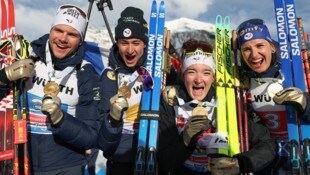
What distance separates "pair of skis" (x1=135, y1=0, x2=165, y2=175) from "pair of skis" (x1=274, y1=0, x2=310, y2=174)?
1586 millimetres

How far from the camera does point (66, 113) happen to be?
3.23 metres

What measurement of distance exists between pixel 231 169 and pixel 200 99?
2.72ft

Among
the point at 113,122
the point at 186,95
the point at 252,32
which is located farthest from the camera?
the point at 252,32

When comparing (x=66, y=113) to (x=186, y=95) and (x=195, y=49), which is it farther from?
(x=195, y=49)

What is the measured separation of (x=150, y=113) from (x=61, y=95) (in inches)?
42.8

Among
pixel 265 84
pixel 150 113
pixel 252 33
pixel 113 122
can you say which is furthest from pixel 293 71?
pixel 113 122

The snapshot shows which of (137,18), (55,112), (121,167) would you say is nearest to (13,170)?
(55,112)

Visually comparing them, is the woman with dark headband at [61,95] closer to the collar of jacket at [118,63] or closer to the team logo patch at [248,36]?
the collar of jacket at [118,63]

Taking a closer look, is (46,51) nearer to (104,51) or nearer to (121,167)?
(121,167)

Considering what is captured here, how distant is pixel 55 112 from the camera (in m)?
2.95

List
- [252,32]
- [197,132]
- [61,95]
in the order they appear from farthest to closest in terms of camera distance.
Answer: [252,32]
[61,95]
[197,132]

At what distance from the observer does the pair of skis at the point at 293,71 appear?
3543 mm

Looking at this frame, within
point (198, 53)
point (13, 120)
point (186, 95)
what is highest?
point (198, 53)

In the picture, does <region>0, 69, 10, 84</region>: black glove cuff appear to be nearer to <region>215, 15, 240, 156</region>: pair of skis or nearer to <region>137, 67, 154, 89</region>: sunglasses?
<region>137, 67, 154, 89</region>: sunglasses
